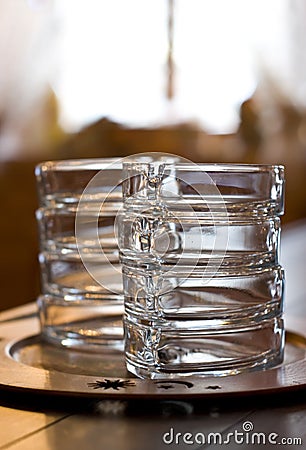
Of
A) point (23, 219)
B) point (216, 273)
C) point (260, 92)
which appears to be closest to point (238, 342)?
point (216, 273)

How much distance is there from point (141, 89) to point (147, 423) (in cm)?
385

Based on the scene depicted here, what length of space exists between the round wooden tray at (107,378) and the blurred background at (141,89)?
219 cm

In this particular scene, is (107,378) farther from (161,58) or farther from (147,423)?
(161,58)

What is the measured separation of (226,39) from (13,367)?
415 centimetres

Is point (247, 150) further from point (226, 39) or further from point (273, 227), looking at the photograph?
point (273, 227)

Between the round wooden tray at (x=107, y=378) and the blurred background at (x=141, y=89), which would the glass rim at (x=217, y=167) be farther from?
the blurred background at (x=141, y=89)

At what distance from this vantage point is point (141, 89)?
14.1 feet

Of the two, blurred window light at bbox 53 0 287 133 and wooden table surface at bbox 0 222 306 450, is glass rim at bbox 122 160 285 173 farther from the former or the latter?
blurred window light at bbox 53 0 287 133

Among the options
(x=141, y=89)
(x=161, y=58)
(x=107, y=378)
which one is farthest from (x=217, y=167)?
(x=161, y=58)

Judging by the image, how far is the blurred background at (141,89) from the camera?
327 centimetres

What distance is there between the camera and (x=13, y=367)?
676mm

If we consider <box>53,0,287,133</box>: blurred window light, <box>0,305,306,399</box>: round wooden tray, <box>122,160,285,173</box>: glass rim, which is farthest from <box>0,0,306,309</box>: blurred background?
<box>122,160,285,173</box>: glass rim

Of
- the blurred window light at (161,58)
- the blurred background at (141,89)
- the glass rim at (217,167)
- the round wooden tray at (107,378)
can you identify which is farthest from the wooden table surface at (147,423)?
the blurred window light at (161,58)

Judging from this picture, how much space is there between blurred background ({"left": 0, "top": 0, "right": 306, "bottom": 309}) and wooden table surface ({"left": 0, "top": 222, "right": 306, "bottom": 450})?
93.2 inches
